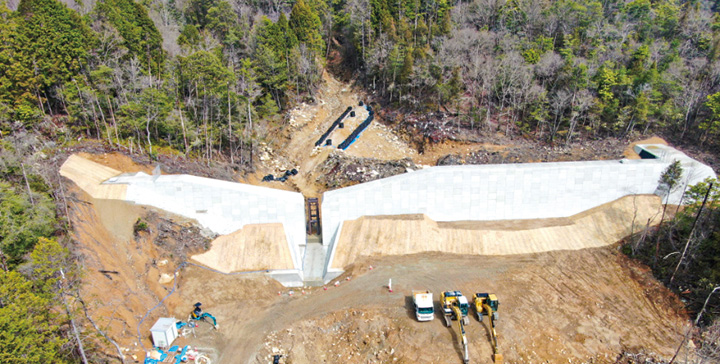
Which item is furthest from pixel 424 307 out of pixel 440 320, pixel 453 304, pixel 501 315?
pixel 501 315

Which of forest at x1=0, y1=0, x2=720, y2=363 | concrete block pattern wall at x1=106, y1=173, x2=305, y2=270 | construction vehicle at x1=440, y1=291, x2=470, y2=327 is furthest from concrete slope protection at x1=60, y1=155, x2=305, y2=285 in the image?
construction vehicle at x1=440, y1=291, x2=470, y2=327

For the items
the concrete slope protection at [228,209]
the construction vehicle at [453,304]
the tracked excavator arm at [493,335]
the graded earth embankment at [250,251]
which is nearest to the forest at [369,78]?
the concrete slope protection at [228,209]

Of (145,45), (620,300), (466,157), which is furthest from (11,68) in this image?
(620,300)

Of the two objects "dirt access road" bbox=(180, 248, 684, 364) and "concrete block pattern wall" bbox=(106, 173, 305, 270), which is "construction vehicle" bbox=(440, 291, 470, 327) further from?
"concrete block pattern wall" bbox=(106, 173, 305, 270)

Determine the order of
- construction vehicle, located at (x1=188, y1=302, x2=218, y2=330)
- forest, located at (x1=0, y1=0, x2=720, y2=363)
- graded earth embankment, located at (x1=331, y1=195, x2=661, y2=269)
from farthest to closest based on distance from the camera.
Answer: graded earth embankment, located at (x1=331, y1=195, x2=661, y2=269), forest, located at (x1=0, y1=0, x2=720, y2=363), construction vehicle, located at (x1=188, y1=302, x2=218, y2=330)

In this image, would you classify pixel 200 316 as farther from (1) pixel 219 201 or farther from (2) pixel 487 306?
(2) pixel 487 306

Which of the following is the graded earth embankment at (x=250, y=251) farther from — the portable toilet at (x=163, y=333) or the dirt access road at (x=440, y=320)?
the portable toilet at (x=163, y=333)

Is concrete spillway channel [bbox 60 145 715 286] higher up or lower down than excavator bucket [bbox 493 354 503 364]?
higher up
